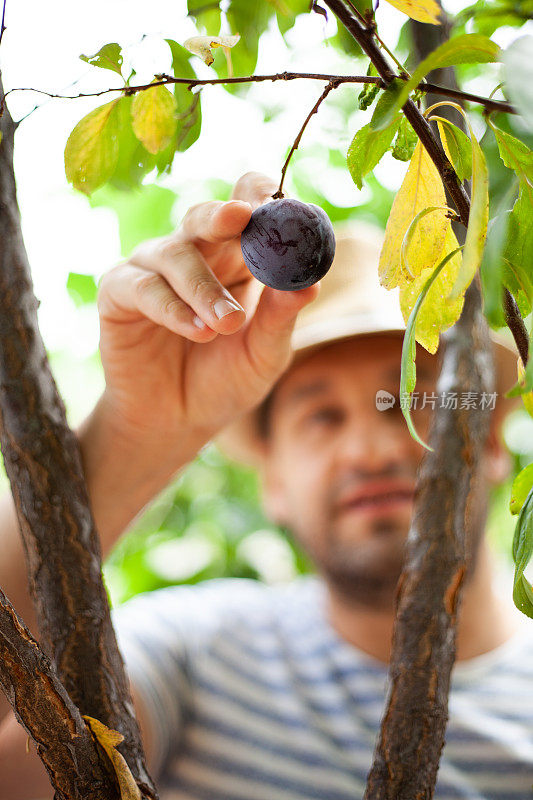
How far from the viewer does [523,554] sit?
1.05 ft

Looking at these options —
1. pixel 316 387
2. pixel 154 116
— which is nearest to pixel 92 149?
pixel 154 116

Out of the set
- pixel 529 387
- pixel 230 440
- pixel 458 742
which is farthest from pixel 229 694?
pixel 529 387

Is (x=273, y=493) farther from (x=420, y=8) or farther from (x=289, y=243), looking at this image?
(x=420, y=8)

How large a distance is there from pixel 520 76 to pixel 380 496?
46.2 inches

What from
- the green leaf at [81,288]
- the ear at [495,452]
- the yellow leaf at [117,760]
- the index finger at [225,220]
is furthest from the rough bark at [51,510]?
the green leaf at [81,288]

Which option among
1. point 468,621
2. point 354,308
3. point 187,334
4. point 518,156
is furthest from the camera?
point 468,621

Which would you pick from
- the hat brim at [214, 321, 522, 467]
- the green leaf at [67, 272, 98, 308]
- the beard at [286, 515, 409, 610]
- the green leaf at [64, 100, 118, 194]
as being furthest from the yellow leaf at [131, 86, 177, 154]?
the green leaf at [67, 272, 98, 308]

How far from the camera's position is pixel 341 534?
1.42 m

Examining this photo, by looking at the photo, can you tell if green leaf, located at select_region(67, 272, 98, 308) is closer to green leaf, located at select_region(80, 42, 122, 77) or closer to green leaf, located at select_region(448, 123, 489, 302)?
green leaf, located at select_region(80, 42, 122, 77)

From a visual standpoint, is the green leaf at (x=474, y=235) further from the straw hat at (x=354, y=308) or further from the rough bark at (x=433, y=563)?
the straw hat at (x=354, y=308)

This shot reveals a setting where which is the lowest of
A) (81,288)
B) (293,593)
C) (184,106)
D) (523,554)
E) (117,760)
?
(117,760)

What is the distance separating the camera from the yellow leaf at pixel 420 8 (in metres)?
0.34

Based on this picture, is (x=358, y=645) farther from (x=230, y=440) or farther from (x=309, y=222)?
(x=309, y=222)

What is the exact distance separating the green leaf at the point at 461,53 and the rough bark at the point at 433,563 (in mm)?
26
